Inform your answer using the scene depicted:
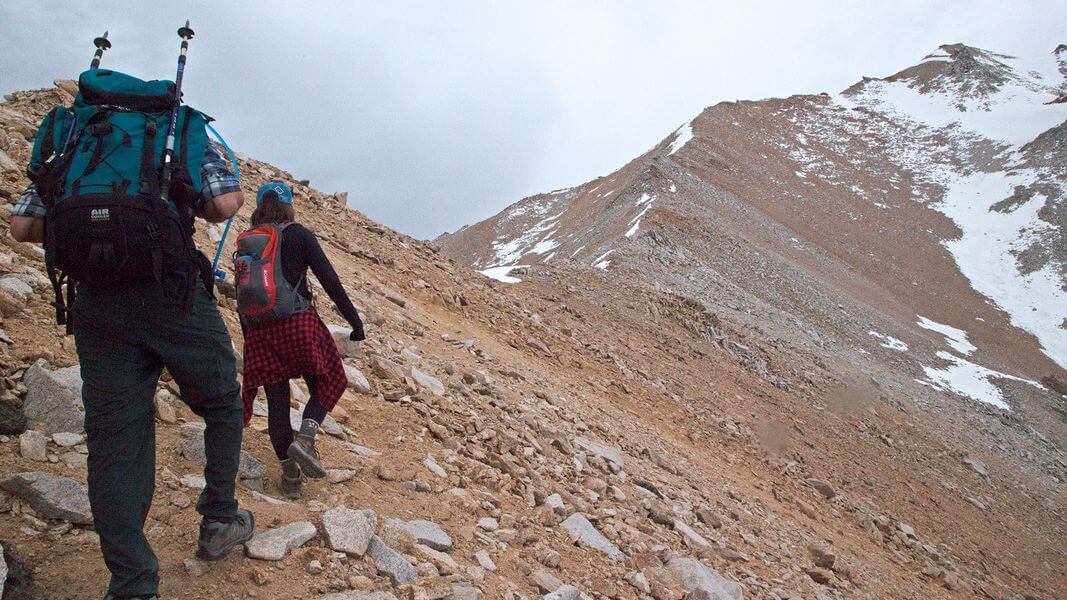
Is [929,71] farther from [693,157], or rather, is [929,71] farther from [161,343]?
[161,343]

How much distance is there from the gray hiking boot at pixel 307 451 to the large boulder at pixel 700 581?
294cm

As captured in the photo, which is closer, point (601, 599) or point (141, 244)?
point (141, 244)

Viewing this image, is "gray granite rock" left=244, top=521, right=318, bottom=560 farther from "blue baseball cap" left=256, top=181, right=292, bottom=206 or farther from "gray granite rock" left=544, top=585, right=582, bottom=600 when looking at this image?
"blue baseball cap" left=256, top=181, right=292, bottom=206

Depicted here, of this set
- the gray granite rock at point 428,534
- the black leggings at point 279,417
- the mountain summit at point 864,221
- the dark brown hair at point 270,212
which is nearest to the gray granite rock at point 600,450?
the gray granite rock at point 428,534

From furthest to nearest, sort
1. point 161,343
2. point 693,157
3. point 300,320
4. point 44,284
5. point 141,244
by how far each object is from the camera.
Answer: point 693,157 < point 44,284 < point 300,320 < point 161,343 < point 141,244

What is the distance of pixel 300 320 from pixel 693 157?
48.4 m

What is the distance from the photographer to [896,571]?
30.4ft

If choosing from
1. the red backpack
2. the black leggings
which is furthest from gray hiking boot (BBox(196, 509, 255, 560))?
the red backpack

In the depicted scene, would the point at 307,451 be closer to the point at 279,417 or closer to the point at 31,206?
the point at 279,417

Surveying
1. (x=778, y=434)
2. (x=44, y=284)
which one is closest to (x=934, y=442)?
(x=778, y=434)

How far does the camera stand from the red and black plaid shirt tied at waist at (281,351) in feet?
12.3

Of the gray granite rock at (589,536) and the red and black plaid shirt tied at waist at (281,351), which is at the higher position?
the red and black plaid shirt tied at waist at (281,351)

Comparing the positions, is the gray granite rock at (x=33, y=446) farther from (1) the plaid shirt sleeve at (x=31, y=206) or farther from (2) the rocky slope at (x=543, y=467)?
(1) the plaid shirt sleeve at (x=31, y=206)

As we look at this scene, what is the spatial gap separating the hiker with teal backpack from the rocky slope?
53 centimetres
